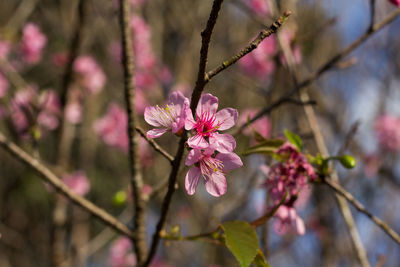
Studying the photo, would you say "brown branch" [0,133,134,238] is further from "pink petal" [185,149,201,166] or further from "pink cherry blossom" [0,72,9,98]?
"pink cherry blossom" [0,72,9,98]

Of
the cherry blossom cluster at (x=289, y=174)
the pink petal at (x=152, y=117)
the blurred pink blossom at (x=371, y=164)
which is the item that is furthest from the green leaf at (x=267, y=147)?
the blurred pink blossom at (x=371, y=164)

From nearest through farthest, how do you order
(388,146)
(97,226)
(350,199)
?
1. (350,199)
2. (388,146)
3. (97,226)

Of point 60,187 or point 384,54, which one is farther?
point 384,54

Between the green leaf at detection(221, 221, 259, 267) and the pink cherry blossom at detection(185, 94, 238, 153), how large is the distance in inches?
7.1

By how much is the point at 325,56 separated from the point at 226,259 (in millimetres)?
2327

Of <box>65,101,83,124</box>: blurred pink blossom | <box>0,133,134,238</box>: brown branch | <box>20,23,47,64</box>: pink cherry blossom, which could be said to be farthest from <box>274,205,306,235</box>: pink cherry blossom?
<box>20,23,47,64</box>: pink cherry blossom

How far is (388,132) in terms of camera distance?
3611mm

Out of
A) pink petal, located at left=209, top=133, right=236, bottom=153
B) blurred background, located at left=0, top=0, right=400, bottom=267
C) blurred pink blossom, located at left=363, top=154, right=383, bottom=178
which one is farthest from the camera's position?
blurred pink blossom, located at left=363, top=154, right=383, bottom=178

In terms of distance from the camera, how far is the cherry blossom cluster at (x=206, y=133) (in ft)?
2.35

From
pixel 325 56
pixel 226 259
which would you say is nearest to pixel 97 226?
pixel 226 259

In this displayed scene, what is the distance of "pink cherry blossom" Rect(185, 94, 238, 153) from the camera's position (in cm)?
73

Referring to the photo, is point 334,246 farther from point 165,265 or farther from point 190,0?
point 190,0

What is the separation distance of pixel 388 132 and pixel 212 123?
3.36 m

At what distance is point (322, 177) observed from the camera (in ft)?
3.32
